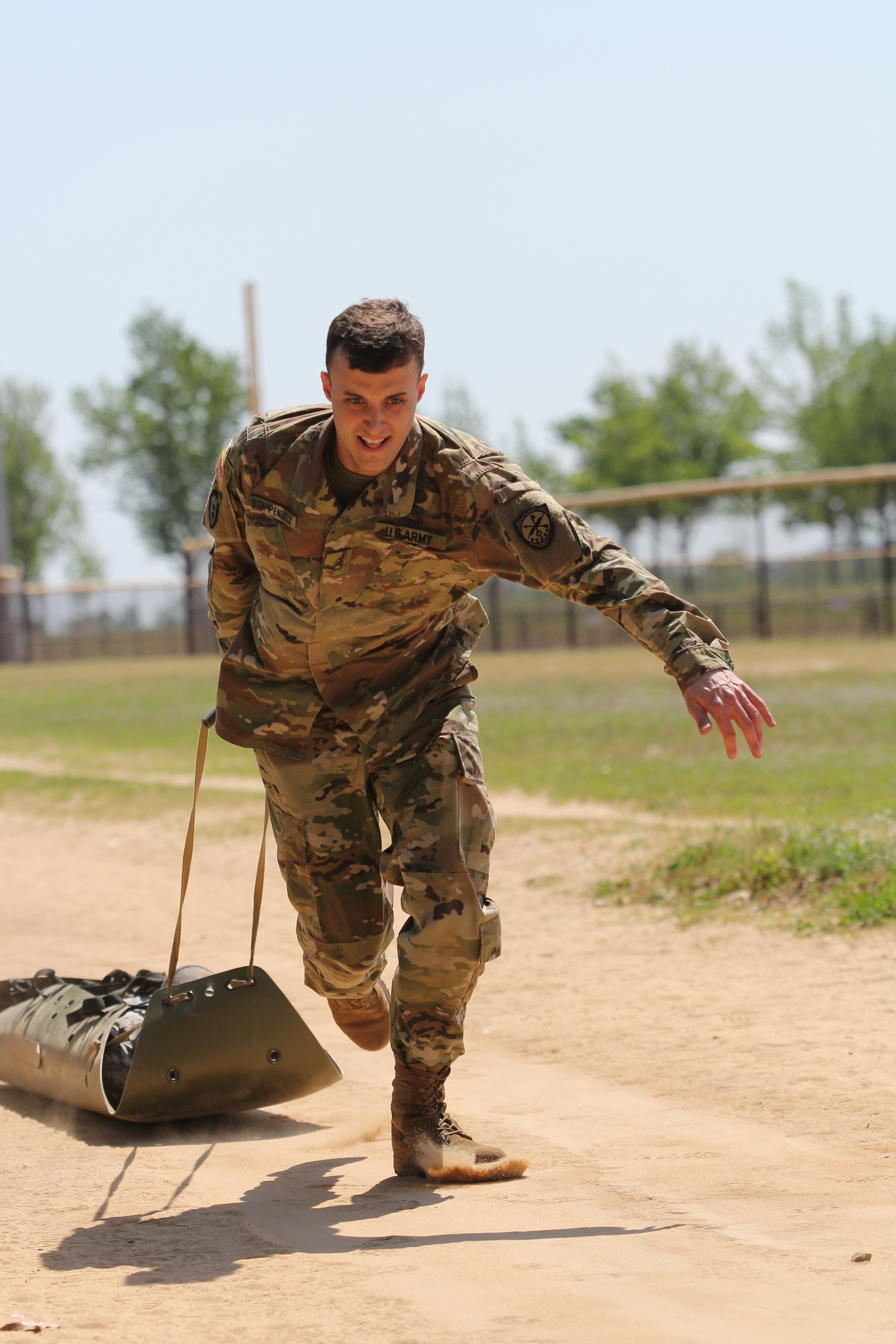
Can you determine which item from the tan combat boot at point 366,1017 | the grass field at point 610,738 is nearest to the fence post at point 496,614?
the grass field at point 610,738

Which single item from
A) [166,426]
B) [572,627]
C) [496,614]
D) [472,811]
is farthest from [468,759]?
[166,426]

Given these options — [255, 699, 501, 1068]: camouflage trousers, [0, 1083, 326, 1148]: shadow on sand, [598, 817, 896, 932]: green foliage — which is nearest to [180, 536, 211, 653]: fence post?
[598, 817, 896, 932]: green foliage

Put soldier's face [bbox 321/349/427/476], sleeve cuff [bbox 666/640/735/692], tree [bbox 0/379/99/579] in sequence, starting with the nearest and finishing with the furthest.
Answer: sleeve cuff [bbox 666/640/735/692] < soldier's face [bbox 321/349/427/476] < tree [bbox 0/379/99/579]

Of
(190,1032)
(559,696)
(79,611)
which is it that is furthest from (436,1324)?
(79,611)

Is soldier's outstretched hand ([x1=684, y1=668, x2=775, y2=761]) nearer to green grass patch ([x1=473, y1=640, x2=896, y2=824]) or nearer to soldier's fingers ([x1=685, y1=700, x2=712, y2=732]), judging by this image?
soldier's fingers ([x1=685, y1=700, x2=712, y2=732])

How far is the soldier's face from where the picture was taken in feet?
11.9

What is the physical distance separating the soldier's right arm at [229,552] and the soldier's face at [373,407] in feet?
1.33

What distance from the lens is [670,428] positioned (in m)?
50.4

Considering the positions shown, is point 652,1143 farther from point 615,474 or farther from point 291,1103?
point 615,474

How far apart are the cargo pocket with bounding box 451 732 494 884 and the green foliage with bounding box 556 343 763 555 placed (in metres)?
45.8

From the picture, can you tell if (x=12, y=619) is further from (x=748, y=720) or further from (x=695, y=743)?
(x=748, y=720)

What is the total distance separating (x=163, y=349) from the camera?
205 feet

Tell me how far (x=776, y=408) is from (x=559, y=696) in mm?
34766

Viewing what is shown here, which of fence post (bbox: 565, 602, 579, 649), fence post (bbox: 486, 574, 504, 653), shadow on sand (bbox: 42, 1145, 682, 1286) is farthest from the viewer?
fence post (bbox: 486, 574, 504, 653)
